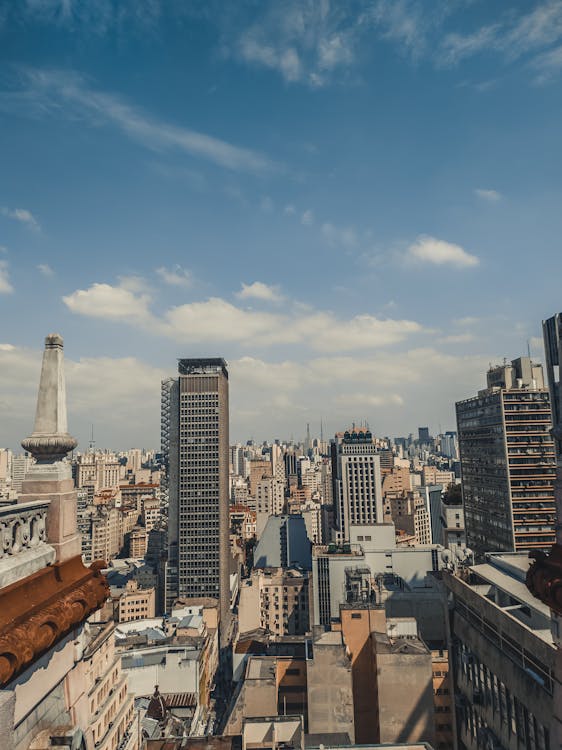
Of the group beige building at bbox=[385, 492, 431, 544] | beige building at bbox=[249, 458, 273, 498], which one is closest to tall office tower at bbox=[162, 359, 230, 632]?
beige building at bbox=[385, 492, 431, 544]

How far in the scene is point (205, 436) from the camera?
8369 cm

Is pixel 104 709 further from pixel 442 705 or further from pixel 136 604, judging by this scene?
pixel 136 604

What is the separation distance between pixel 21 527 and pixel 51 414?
3.44 feet

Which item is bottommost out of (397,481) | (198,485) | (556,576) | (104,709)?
(397,481)

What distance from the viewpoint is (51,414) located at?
4.34 m

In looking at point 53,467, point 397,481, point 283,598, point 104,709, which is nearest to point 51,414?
point 53,467

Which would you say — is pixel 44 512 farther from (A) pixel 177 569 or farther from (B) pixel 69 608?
(A) pixel 177 569

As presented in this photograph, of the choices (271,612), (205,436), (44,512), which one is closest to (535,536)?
(271,612)

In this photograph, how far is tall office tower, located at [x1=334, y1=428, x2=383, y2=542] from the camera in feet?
295

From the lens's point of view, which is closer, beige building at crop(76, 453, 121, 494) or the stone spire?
the stone spire

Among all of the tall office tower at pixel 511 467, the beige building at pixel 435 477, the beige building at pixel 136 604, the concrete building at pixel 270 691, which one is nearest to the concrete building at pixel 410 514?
the beige building at pixel 435 477

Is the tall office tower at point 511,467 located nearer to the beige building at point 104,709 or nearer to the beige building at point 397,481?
the beige building at point 104,709

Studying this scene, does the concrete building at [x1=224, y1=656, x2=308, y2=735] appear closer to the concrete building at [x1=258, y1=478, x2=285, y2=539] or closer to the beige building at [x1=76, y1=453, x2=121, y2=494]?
the concrete building at [x1=258, y1=478, x2=285, y2=539]

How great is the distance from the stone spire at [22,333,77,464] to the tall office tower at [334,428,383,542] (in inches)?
3502
